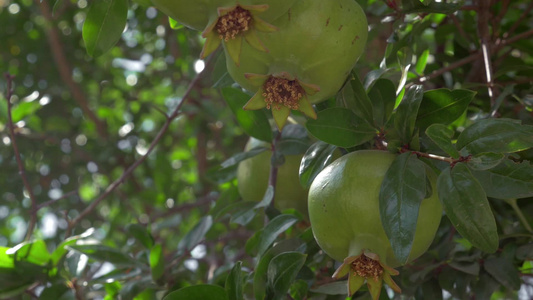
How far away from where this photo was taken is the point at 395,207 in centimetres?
95

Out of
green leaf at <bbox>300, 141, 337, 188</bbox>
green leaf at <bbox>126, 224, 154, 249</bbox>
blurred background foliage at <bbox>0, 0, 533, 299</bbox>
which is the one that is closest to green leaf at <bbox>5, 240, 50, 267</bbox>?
green leaf at <bbox>126, 224, 154, 249</bbox>

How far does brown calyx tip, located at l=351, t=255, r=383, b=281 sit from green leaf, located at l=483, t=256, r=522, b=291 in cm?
48

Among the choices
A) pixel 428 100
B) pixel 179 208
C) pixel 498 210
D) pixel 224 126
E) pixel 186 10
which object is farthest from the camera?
pixel 224 126

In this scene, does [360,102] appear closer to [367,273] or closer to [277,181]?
[367,273]

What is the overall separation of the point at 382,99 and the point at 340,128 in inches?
5.4

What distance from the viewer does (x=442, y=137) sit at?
3.27 ft

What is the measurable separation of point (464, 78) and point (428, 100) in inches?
32.2

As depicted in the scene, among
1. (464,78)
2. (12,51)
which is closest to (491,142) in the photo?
(464,78)

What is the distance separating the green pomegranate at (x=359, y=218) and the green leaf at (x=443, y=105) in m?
0.15

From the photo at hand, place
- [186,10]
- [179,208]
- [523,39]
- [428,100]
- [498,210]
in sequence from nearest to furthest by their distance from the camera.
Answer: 1. [186,10]
2. [428,100]
3. [498,210]
4. [523,39]
5. [179,208]

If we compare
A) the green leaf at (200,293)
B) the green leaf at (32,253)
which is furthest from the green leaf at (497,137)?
the green leaf at (32,253)

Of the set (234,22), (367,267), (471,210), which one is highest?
(234,22)

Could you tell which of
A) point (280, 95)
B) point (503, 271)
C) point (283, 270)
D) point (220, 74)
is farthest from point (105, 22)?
point (503, 271)

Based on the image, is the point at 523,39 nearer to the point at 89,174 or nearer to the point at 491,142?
the point at 491,142
